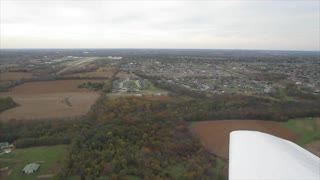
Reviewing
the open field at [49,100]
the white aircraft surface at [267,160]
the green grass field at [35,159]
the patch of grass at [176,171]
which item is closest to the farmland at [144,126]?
the patch of grass at [176,171]

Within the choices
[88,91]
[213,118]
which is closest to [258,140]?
[213,118]

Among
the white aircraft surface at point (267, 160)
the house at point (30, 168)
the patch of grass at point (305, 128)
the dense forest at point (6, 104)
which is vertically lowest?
the patch of grass at point (305, 128)

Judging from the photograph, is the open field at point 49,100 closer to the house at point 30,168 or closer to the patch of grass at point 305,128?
the house at point 30,168

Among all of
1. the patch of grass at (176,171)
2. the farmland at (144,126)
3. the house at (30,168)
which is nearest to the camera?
the patch of grass at (176,171)

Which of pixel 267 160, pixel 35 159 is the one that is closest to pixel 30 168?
pixel 35 159

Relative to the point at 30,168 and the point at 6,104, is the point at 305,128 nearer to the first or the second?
the point at 30,168

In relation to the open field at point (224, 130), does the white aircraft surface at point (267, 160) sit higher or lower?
higher

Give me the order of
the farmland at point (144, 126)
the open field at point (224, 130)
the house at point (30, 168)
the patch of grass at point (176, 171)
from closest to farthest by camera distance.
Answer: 1. the patch of grass at point (176, 171)
2. the house at point (30, 168)
3. the farmland at point (144, 126)
4. the open field at point (224, 130)
